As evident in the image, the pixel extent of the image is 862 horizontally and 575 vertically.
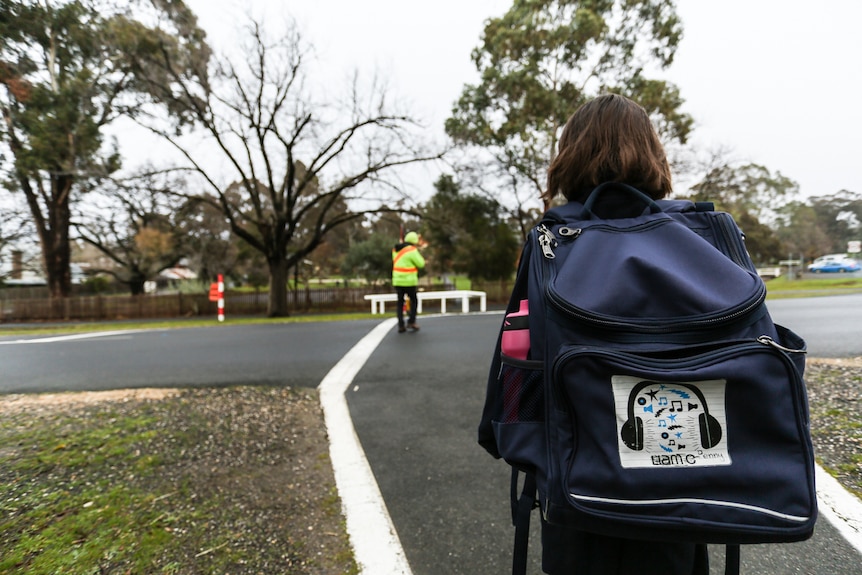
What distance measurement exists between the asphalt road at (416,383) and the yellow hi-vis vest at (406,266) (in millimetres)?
926

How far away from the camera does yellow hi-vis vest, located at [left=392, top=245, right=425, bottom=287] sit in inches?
305

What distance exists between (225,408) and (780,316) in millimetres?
8769

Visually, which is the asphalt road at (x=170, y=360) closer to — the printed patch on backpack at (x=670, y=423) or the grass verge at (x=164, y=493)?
the grass verge at (x=164, y=493)

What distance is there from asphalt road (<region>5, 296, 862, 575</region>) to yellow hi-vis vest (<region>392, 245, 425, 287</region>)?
93 centimetres

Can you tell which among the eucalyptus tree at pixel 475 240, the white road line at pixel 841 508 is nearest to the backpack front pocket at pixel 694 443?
the white road line at pixel 841 508

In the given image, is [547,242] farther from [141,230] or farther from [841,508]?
[141,230]

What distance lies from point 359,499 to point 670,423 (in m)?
2.07

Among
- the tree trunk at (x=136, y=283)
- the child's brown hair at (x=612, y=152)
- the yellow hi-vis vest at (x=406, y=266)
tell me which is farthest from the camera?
the tree trunk at (x=136, y=283)

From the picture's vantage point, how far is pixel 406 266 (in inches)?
307

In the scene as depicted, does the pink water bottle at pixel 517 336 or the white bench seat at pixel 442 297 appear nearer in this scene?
the pink water bottle at pixel 517 336

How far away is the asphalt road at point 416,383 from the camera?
2.16 meters

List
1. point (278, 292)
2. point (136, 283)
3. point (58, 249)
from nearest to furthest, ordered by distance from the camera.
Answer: point (58, 249)
point (278, 292)
point (136, 283)

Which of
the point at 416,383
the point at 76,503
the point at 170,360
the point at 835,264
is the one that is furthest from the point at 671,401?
the point at 835,264

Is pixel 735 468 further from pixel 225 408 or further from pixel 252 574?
pixel 225 408
